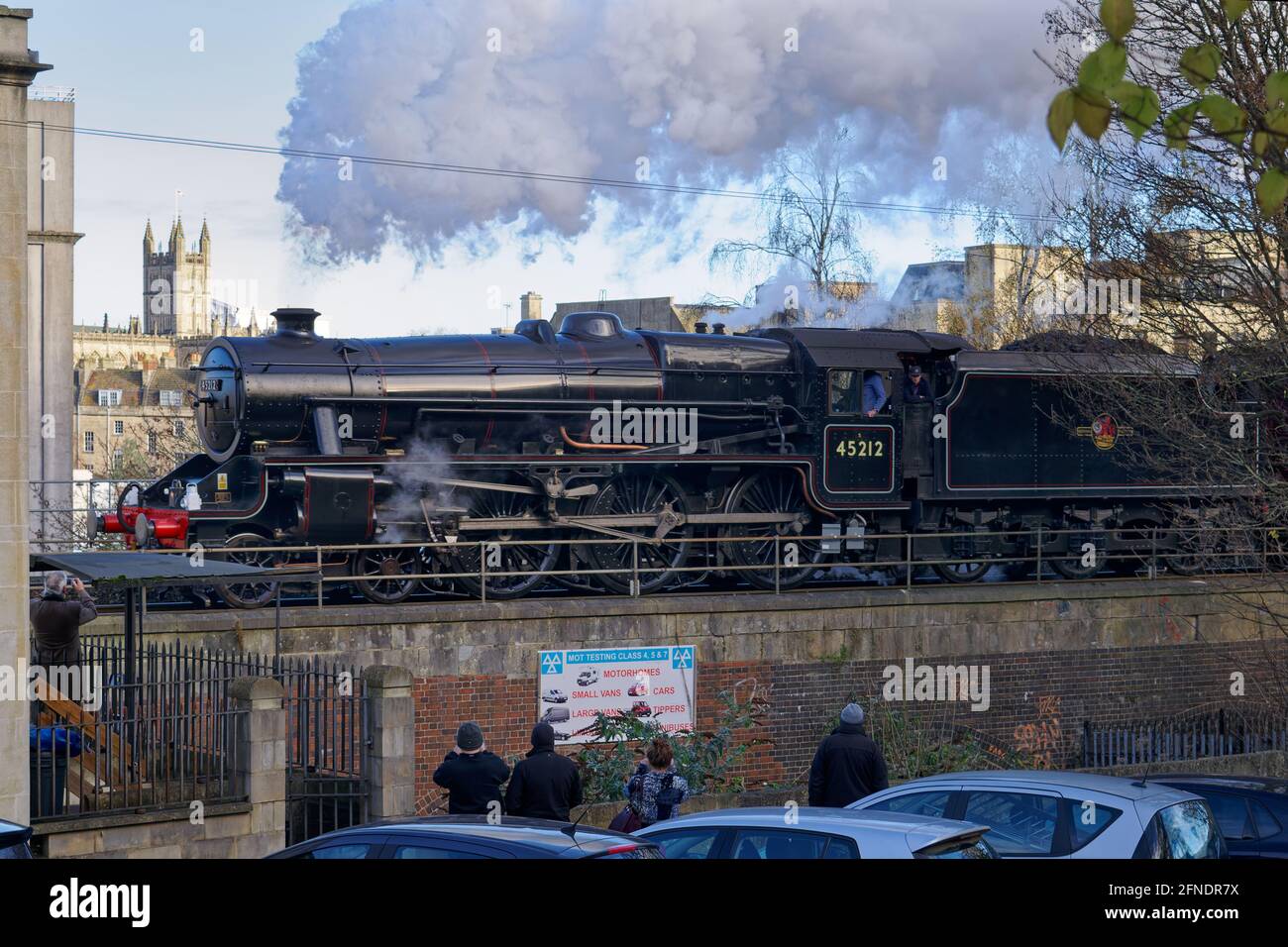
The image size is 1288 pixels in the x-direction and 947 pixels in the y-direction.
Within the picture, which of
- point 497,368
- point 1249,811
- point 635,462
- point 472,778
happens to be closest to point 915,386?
point 635,462

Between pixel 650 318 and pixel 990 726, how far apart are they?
135ft

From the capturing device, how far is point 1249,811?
11.1 m

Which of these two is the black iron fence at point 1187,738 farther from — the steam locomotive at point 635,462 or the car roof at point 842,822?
the car roof at point 842,822

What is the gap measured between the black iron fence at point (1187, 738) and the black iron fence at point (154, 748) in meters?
11.2

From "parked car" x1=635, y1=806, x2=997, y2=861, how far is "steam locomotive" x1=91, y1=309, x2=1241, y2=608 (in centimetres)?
942

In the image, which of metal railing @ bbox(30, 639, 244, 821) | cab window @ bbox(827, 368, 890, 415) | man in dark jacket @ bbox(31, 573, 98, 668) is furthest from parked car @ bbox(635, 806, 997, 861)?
cab window @ bbox(827, 368, 890, 415)

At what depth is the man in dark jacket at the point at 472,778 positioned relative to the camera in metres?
10.0

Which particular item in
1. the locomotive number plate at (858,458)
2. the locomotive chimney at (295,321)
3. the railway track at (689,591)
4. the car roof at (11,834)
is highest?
the locomotive chimney at (295,321)

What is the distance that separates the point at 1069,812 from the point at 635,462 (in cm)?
1142

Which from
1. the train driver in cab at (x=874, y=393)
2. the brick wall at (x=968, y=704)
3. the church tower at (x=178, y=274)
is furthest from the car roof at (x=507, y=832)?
the church tower at (x=178, y=274)

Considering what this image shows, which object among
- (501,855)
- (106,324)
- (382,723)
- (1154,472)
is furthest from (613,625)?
(106,324)

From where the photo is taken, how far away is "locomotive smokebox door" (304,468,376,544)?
1764 centimetres

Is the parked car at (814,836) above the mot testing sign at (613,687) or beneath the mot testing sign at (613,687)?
above

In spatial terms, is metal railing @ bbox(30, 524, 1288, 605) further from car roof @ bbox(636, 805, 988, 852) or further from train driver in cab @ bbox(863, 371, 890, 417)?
car roof @ bbox(636, 805, 988, 852)
